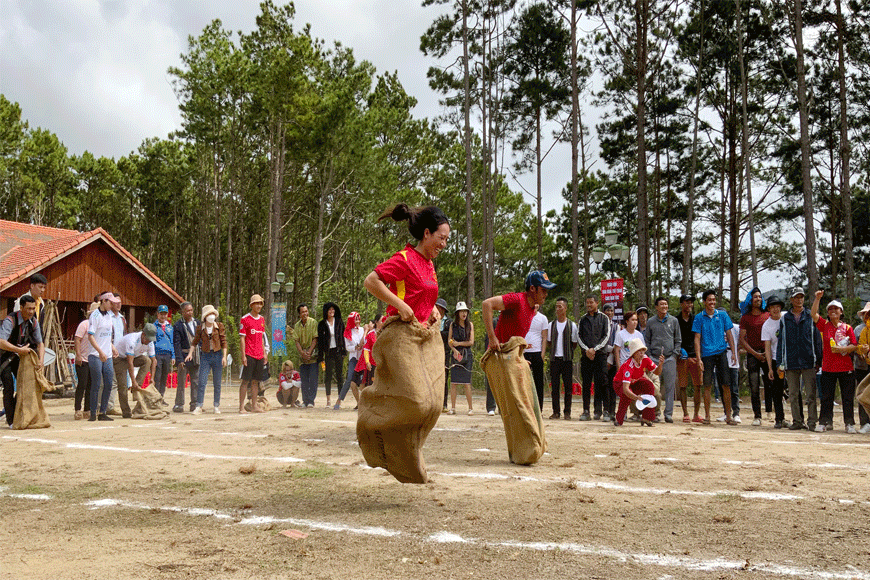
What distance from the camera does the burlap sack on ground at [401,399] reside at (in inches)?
192

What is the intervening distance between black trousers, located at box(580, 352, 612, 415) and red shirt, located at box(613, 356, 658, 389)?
98 cm

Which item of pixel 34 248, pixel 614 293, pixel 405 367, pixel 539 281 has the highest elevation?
pixel 34 248

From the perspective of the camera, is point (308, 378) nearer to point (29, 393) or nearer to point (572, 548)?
point (29, 393)

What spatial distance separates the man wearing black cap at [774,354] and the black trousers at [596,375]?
2.44 m

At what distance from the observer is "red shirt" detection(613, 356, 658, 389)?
11031 mm

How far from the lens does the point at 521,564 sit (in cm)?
370

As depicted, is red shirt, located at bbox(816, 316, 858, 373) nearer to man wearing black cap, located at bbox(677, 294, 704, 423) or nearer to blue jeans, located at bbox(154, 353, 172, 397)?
man wearing black cap, located at bbox(677, 294, 704, 423)

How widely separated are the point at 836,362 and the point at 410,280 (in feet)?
25.3

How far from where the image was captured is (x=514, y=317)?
708 centimetres

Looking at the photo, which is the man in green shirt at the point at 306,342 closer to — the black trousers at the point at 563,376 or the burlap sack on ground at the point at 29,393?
the black trousers at the point at 563,376

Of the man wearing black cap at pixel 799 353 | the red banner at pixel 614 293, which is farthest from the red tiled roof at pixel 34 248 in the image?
the man wearing black cap at pixel 799 353

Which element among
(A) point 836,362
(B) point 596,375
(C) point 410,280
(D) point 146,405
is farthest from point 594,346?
(C) point 410,280

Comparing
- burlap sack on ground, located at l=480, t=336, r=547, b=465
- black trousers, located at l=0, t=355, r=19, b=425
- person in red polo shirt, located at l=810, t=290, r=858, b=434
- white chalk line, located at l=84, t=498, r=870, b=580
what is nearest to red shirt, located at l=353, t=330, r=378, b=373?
black trousers, located at l=0, t=355, r=19, b=425

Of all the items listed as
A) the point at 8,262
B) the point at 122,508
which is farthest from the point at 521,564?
the point at 8,262
